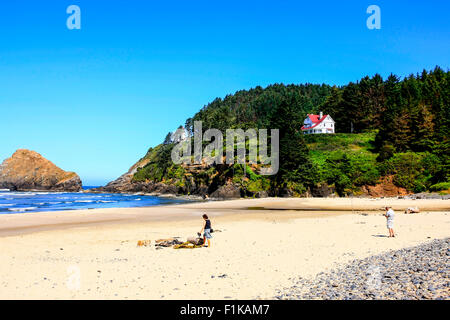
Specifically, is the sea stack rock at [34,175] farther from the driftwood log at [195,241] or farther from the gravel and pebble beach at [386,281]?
the gravel and pebble beach at [386,281]

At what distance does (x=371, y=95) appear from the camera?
274 feet

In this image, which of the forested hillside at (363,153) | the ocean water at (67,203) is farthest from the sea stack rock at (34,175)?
the forested hillside at (363,153)

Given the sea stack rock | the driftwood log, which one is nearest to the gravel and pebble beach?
the driftwood log

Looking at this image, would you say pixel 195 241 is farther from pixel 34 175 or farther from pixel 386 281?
pixel 34 175

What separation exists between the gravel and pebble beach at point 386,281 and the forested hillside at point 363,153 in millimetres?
38432

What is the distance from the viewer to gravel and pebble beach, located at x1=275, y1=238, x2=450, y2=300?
7.36 meters

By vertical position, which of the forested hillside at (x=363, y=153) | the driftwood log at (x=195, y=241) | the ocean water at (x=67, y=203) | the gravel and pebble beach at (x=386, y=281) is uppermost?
the forested hillside at (x=363, y=153)

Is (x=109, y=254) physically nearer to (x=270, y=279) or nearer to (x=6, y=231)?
(x=270, y=279)

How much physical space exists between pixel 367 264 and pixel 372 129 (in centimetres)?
7526

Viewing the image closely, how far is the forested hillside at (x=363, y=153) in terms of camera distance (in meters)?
50.2

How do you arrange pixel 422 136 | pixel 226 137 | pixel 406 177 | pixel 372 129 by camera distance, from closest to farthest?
pixel 406 177 < pixel 422 136 < pixel 372 129 < pixel 226 137

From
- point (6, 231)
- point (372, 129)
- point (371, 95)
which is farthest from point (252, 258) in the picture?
point (371, 95)
